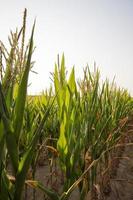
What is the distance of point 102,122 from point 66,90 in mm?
445

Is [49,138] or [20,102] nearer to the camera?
[20,102]

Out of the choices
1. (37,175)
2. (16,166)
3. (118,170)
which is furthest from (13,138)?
(118,170)

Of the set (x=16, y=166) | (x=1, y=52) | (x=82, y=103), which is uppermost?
(x=1, y=52)

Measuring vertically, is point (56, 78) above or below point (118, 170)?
above

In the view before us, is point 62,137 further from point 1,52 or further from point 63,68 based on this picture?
point 1,52

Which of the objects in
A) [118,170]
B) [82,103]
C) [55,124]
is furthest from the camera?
[118,170]

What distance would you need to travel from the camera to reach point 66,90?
1.27 meters

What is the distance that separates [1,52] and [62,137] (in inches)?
22.8

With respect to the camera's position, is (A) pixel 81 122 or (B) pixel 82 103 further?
(B) pixel 82 103

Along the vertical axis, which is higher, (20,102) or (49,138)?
(20,102)

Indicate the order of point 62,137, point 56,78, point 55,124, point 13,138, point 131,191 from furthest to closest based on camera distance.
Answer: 1. point 55,124
2. point 131,191
3. point 56,78
4. point 62,137
5. point 13,138

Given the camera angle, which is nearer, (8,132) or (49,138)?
(8,132)

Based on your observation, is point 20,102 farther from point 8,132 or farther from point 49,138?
point 49,138

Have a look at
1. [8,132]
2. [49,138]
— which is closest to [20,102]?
[8,132]
